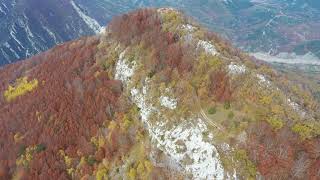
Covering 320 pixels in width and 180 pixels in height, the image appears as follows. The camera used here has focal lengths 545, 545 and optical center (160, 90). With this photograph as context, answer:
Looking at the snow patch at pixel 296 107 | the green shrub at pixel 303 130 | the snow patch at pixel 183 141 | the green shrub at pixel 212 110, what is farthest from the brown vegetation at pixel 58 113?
the green shrub at pixel 303 130

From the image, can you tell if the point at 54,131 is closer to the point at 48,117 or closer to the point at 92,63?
the point at 48,117

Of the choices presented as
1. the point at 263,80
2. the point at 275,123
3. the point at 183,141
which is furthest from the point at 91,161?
the point at 275,123

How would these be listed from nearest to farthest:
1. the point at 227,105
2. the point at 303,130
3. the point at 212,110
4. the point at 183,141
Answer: the point at 303,130 < the point at 183,141 < the point at 227,105 < the point at 212,110

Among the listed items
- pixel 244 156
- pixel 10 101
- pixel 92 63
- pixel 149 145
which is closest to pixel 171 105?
pixel 149 145

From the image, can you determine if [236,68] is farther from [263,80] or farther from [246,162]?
[246,162]

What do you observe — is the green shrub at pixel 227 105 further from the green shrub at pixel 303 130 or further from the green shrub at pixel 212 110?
the green shrub at pixel 303 130
